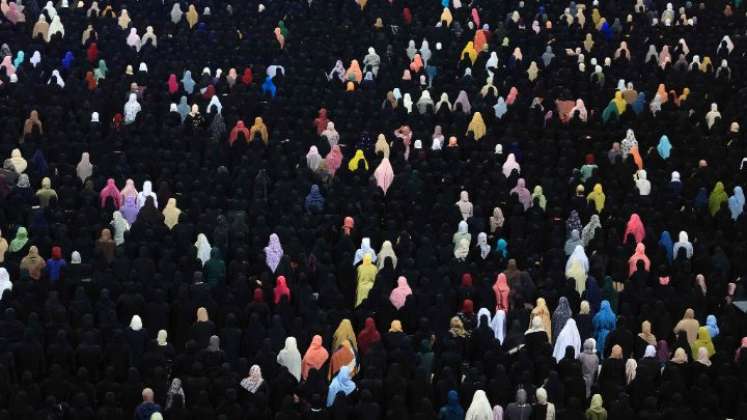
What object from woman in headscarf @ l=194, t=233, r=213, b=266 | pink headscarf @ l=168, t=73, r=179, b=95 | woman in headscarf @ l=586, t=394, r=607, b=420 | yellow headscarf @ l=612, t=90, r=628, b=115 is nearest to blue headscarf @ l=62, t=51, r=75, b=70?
pink headscarf @ l=168, t=73, r=179, b=95

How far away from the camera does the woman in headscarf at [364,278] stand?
24.8 metres

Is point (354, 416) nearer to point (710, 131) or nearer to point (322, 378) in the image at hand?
point (322, 378)

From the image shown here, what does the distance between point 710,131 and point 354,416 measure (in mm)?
12325

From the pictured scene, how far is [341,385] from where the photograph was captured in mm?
21484

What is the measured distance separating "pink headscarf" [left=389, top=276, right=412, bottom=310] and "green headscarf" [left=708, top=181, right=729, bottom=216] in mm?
6045

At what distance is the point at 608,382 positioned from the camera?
2144cm

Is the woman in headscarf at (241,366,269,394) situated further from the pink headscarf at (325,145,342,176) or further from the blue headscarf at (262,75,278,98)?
the blue headscarf at (262,75,278,98)

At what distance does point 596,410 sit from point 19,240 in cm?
872

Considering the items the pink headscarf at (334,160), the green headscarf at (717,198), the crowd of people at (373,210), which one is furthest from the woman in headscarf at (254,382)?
the green headscarf at (717,198)

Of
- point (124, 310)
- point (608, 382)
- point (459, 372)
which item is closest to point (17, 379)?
point (124, 310)

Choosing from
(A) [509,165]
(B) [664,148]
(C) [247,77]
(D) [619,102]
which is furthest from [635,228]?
A: (C) [247,77]

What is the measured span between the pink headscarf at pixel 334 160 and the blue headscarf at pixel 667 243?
17.5 ft

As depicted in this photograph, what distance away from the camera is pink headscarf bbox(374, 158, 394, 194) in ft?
93.1

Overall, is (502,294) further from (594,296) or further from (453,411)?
(453,411)
